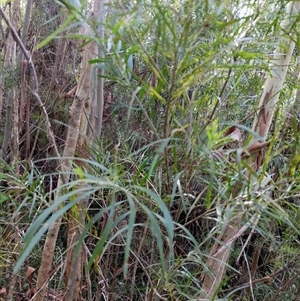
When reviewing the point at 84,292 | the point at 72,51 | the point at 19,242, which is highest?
the point at 72,51

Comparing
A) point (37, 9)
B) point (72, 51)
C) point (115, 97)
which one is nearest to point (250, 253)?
point (115, 97)

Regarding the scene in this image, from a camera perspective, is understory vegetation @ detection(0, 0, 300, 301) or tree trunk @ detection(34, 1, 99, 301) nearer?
understory vegetation @ detection(0, 0, 300, 301)

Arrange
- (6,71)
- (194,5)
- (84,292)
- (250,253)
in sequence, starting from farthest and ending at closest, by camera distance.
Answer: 1. (250,253)
2. (6,71)
3. (84,292)
4. (194,5)

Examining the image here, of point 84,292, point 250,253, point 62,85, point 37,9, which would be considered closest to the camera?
point 84,292

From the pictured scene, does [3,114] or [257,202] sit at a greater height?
[257,202]

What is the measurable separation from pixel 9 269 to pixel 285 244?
2.18ft

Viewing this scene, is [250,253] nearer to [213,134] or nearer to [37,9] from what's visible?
[213,134]

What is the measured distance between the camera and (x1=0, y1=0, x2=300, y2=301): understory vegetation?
39cm

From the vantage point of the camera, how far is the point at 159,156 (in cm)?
44

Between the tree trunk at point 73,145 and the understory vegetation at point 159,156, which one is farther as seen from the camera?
the tree trunk at point 73,145

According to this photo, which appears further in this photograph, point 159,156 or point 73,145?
point 73,145

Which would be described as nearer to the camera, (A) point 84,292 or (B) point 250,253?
(A) point 84,292

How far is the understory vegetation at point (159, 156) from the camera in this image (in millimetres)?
390

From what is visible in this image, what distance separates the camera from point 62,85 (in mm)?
1347
